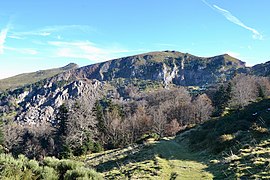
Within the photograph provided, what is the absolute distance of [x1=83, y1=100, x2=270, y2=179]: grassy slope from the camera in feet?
60.1

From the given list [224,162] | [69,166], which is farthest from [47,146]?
[69,166]

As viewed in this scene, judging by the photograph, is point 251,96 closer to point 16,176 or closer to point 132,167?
point 132,167

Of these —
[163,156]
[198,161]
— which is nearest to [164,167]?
[198,161]

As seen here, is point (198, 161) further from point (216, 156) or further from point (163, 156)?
point (163, 156)

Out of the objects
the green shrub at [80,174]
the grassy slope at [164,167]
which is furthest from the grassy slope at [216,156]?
the green shrub at [80,174]

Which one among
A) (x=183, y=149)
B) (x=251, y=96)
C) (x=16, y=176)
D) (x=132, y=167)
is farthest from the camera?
(x=251, y=96)

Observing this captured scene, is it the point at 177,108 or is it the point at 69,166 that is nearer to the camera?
the point at 69,166

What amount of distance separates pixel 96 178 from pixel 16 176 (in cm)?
273

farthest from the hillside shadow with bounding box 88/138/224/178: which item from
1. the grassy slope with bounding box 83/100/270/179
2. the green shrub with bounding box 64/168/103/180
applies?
the green shrub with bounding box 64/168/103/180

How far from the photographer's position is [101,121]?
250 ft

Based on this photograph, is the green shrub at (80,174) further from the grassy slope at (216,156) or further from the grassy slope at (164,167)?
the grassy slope at (164,167)

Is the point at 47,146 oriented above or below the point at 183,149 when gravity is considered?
below

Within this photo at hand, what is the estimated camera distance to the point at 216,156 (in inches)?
956

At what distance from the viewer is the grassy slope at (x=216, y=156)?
18312 mm
